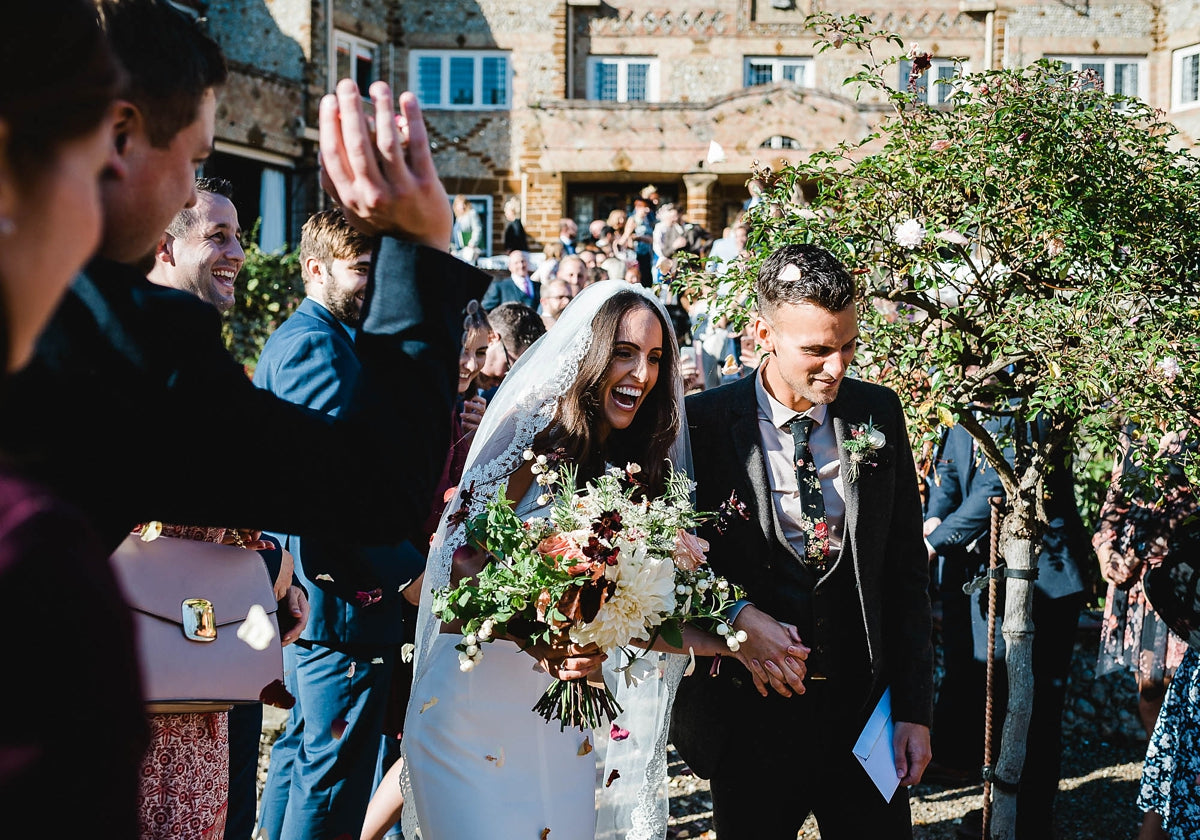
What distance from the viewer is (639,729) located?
3.67 meters

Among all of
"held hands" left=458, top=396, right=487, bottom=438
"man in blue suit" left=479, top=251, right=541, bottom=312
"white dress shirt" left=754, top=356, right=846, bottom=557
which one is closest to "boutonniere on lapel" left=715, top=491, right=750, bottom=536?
"white dress shirt" left=754, top=356, right=846, bottom=557

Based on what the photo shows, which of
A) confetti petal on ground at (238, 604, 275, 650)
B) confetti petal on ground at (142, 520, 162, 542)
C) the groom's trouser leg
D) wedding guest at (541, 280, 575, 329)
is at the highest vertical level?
wedding guest at (541, 280, 575, 329)

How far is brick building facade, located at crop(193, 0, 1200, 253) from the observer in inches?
912

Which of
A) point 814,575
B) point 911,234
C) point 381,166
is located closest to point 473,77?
point 911,234

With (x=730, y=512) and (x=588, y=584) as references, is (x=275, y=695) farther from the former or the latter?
(x=730, y=512)

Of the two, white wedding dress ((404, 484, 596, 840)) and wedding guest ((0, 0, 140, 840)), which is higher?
wedding guest ((0, 0, 140, 840))

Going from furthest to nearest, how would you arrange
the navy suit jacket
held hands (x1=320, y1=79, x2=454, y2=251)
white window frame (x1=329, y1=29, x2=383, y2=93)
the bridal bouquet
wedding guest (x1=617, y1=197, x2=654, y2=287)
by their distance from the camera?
white window frame (x1=329, y1=29, x2=383, y2=93), wedding guest (x1=617, y1=197, x2=654, y2=287), the navy suit jacket, the bridal bouquet, held hands (x1=320, y1=79, x2=454, y2=251)

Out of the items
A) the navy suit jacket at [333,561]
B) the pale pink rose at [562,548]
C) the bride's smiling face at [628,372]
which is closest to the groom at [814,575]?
the bride's smiling face at [628,372]

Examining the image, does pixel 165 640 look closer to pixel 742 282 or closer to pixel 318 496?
pixel 318 496

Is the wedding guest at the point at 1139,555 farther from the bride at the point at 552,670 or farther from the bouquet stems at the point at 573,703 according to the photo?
the bouquet stems at the point at 573,703

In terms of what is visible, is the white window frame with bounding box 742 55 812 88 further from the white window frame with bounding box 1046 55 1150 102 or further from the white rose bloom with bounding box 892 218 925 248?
the white rose bloom with bounding box 892 218 925 248

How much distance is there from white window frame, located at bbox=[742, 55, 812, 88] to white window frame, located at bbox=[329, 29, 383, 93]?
316 inches

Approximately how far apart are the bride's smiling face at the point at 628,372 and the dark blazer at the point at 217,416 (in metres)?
1.92

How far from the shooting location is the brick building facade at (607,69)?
76.0ft
